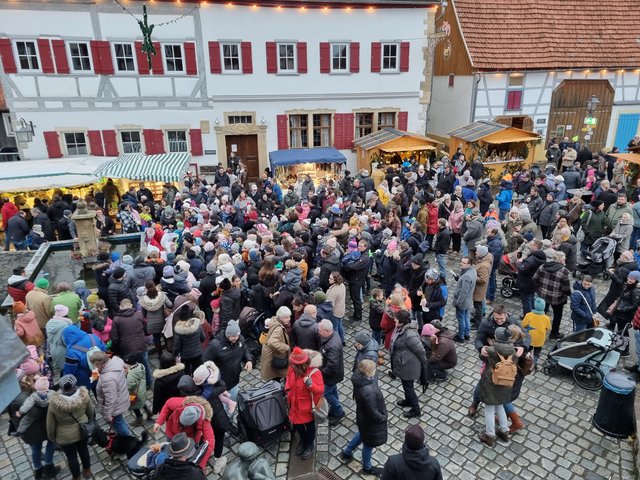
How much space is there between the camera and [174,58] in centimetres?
1930

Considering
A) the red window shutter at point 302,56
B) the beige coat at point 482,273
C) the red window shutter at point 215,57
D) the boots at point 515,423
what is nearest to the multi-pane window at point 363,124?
the red window shutter at point 302,56

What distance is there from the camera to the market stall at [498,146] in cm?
1953

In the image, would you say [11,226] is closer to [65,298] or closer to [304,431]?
[65,298]

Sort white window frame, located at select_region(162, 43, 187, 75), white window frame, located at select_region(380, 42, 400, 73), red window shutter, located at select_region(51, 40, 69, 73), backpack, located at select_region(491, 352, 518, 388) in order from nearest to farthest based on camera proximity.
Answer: backpack, located at select_region(491, 352, 518, 388), red window shutter, located at select_region(51, 40, 69, 73), white window frame, located at select_region(162, 43, 187, 75), white window frame, located at select_region(380, 42, 400, 73)

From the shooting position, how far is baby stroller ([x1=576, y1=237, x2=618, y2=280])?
10.2 metres

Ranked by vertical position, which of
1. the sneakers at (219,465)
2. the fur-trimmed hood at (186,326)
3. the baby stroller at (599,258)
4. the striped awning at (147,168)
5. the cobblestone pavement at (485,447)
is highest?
the striped awning at (147,168)

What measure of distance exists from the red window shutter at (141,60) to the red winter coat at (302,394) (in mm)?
16816

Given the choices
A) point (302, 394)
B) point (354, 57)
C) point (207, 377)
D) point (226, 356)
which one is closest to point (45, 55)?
point (354, 57)

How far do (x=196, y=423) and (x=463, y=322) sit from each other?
5.31 meters

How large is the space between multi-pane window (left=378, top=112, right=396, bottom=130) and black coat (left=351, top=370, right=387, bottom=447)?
60.0ft

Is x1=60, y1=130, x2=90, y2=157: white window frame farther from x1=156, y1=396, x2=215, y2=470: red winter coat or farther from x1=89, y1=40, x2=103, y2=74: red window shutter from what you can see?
x1=156, y1=396, x2=215, y2=470: red winter coat

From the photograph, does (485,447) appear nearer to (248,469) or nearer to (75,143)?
(248,469)

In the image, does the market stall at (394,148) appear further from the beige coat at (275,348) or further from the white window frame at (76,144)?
the beige coat at (275,348)

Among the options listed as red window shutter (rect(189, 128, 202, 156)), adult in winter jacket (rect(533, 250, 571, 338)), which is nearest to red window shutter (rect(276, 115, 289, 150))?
red window shutter (rect(189, 128, 202, 156))
